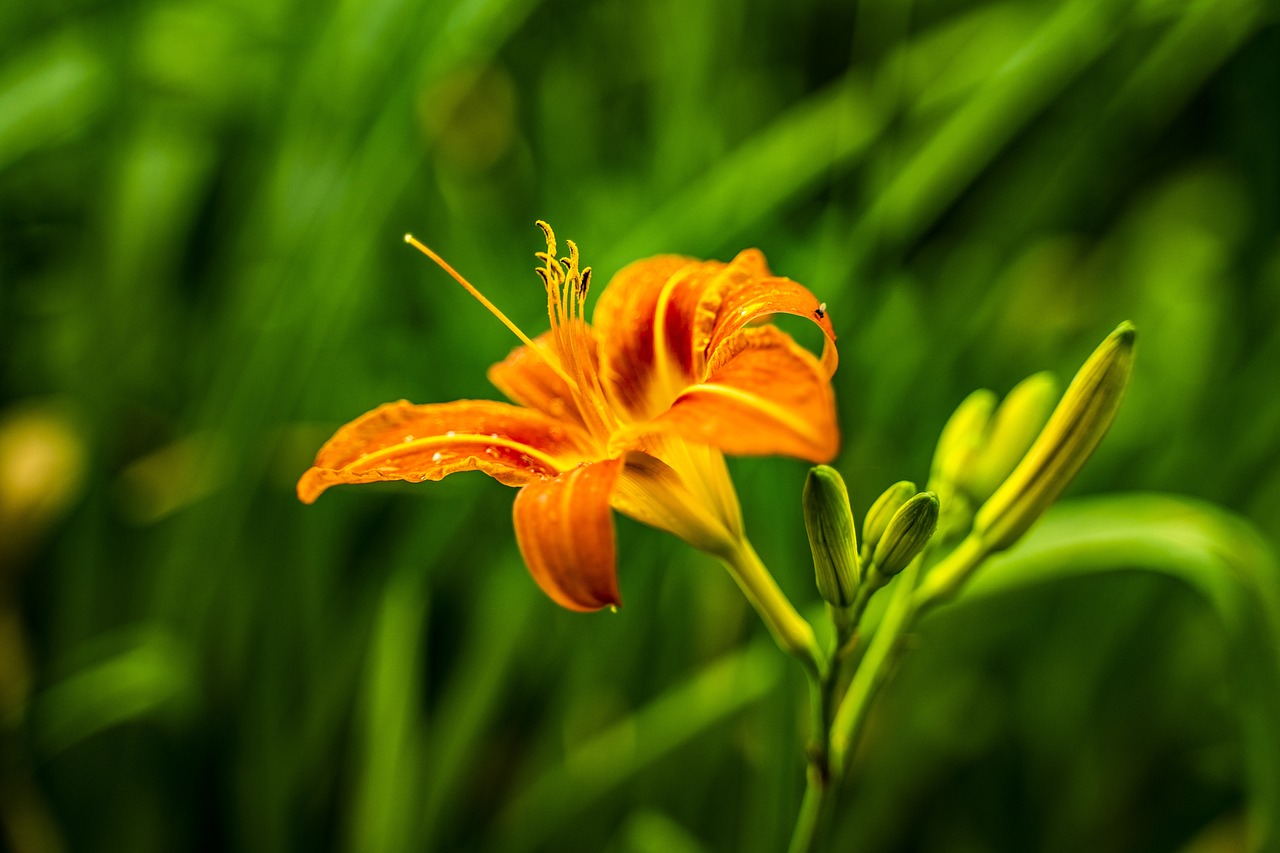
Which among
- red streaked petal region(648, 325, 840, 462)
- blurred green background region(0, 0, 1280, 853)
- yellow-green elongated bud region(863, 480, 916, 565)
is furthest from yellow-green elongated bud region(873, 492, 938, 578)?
blurred green background region(0, 0, 1280, 853)

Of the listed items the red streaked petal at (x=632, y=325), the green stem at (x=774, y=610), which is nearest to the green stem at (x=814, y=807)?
A: the green stem at (x=774, y=610)

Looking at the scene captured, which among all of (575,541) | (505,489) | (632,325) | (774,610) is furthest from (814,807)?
(505,489)

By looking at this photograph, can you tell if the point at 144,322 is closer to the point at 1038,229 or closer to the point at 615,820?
the point at 615,820

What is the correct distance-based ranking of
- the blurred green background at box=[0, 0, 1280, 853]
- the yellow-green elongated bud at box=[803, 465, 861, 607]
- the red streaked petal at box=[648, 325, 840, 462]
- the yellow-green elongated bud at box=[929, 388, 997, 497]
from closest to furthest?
the red streaked petal at box=[648, 325, 840, 462] → the yellow-green elongated bud at box=[803, 465, 861, 607] → the yellow-green elongated bud at box=[929, 388, 997, 497] → the blurred green background at box=[0, 0, 1280, 853]

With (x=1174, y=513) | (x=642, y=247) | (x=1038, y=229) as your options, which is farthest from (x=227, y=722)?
(x=1038, y=229)

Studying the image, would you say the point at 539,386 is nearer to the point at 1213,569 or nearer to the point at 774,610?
the point at 774,610

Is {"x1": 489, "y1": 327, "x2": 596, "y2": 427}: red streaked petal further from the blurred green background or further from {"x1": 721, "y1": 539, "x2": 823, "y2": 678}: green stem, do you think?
the blurred green background
